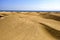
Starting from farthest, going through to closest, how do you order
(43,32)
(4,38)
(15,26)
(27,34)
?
(15,26)
(43,32)
(27,34)
(4,38)

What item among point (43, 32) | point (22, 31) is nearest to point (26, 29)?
point (22, 31)

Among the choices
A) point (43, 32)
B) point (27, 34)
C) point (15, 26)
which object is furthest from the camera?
point (15, 26)

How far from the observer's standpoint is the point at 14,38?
4.72 meters

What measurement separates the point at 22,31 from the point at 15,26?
0.68 metres

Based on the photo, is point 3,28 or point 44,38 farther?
point 3,28

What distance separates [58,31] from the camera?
563 cm

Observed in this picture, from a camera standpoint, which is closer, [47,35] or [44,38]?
[44,38]

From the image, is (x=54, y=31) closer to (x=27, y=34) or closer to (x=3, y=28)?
(x=27, y=34)

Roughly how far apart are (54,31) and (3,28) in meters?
2.26

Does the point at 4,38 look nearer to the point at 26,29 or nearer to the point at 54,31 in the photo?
the point at 26,29

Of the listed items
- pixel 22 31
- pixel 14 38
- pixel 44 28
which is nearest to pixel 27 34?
pixel 22 31

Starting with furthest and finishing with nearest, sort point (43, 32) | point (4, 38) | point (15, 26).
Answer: point (15, 26), point (43, 32), point (4, 38)

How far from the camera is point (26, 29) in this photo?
18.6ft

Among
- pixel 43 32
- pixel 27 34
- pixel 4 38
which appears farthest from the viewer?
pixel 43 32
